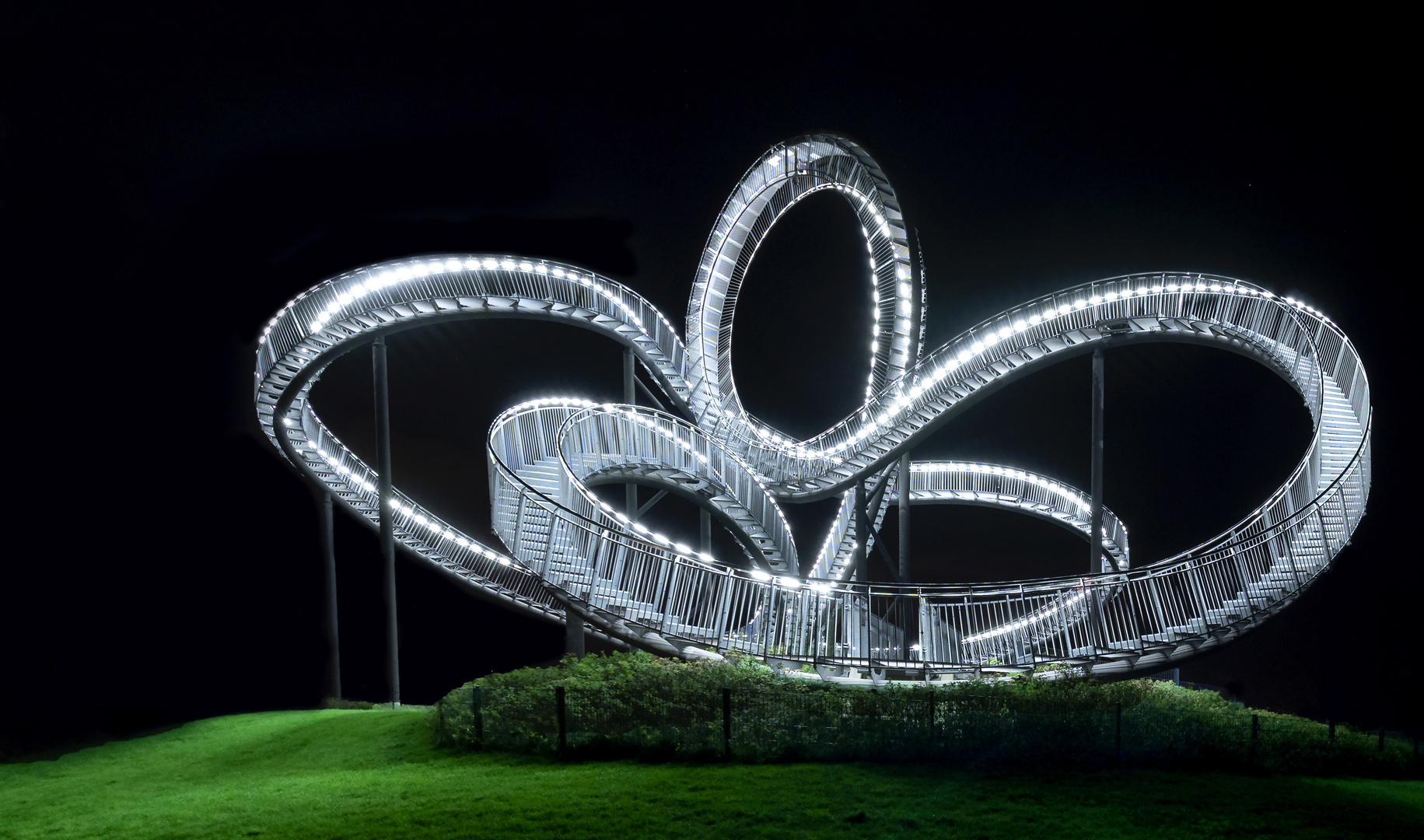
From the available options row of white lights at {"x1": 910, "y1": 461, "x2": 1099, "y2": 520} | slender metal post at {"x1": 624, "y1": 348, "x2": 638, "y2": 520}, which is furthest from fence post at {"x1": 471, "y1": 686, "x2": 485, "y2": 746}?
row of white lights at {"x1": 910, "y1": 461, "x2": 1099, "y2": 520}

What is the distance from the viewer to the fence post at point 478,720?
486 inches

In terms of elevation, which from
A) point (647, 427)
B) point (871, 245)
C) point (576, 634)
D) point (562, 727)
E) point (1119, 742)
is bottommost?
point (1119, 742)

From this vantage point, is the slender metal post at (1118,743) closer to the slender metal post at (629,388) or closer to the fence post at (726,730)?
the fence post at (726,730)

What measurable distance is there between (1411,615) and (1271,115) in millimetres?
10267

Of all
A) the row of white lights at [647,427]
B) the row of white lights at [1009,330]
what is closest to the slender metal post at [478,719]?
the row of white lights at [647,427]

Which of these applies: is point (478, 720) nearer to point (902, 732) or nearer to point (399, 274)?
point (902, 732)

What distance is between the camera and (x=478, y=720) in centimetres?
1239

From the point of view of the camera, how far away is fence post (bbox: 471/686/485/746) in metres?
12.3

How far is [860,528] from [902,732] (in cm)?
980

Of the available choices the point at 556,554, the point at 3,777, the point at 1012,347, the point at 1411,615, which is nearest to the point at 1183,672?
the point at 1411,615

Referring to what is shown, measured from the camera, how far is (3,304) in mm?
22094

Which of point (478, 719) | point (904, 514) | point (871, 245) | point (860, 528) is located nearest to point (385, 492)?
point (478, 719)

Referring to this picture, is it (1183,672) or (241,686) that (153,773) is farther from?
(1183,672)

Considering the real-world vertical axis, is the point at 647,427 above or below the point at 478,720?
above
